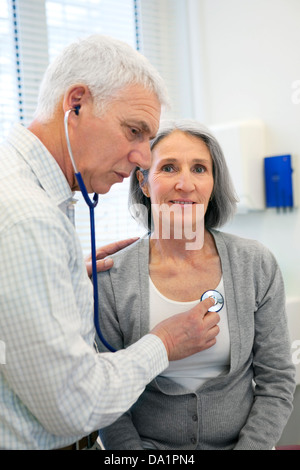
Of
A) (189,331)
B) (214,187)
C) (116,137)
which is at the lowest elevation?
(189,331)

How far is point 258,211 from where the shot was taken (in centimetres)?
216

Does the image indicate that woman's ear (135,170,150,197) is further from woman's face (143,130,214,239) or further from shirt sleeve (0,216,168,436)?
shirt sleeve (0,216,168,436)

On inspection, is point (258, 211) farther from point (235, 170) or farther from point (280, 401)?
point (280, 401)

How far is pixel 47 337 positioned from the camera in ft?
2.47

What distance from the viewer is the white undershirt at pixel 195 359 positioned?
1223 millimetres

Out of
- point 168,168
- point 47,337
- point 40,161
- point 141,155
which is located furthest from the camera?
point 168,168

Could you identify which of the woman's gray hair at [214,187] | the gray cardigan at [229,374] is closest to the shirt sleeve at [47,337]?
the gray cardigan at [229,374]

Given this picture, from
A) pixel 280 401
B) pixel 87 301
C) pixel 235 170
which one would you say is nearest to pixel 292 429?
pixel 280 401

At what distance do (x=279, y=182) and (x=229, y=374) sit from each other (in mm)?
1041

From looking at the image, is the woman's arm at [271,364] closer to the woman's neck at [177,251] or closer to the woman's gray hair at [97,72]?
the woman's neck at [177,251]

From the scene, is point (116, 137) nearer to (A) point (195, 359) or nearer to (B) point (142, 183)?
(B) point (142, 183)

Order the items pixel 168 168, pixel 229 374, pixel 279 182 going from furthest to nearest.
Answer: pixel 279 182
pixel 168 168
pixel 229 374

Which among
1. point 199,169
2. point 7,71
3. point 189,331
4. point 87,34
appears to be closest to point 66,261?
point 189,331

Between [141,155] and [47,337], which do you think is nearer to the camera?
[47,337]
